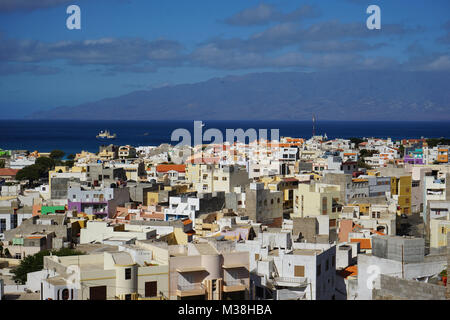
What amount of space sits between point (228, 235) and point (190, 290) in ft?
14.4

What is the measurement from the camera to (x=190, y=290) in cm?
886

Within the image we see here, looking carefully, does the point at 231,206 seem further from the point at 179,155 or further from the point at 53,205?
the point at 179,155

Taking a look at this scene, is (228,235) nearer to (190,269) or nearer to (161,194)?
(190,269)

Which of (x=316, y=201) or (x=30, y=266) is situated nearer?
(x=30, y=266)

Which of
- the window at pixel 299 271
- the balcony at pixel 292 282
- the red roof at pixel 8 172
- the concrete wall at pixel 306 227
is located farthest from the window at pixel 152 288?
the red roof at pixel 8 172

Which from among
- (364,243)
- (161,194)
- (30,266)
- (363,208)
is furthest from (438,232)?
(161,194)

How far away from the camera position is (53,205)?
1903 cm

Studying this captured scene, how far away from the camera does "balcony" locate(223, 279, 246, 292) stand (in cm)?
911

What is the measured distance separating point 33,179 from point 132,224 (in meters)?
16.8

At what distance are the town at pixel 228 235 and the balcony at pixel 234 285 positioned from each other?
1 centimetres

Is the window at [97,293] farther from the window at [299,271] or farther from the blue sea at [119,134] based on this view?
the blue sea at [119,134]

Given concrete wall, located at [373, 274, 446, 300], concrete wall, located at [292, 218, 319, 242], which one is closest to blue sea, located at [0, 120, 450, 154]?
concrete wall, located at [292, 218, 319, 242]
